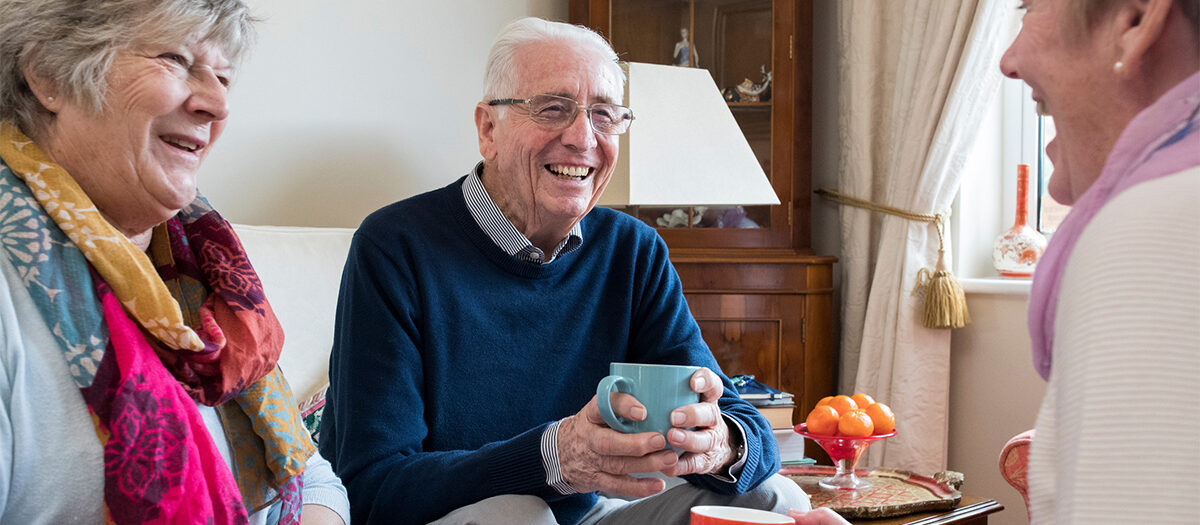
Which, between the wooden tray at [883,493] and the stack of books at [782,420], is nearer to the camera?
the wooden tray at [883,493]

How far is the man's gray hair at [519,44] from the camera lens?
5.12ft

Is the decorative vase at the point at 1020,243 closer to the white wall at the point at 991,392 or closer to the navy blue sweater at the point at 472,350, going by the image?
the white wall at the point at 991,392

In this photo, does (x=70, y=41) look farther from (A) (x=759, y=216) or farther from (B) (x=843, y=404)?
(A) (x=759, y=216)

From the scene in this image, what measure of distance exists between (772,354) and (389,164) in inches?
47.5

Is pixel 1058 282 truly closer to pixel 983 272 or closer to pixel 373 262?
pixel 373 262

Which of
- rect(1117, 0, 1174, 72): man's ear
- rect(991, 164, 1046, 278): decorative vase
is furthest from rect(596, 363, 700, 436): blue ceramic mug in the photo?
rect(991, 164, 1046, 278): decorative vase

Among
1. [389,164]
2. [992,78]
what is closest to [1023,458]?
[992,78]

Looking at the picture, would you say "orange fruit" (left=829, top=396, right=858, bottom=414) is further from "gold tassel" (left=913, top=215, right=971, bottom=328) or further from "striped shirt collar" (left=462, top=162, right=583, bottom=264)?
"gold tassel" (left=913, top=215, right=971, bottom=328)

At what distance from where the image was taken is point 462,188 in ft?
5.07

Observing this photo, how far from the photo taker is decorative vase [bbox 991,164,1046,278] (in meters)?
2.71

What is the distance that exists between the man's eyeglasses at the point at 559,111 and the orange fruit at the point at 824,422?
68 centimetres

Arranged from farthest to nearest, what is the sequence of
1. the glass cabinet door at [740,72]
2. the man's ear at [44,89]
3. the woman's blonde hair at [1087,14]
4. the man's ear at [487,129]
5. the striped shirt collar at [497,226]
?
the glass cabinet door at [740,72]
the man's ear at [487,129]
the striped shirt collar at [497,226]
the man's ear at [44,89]
the woman's blonde hair at [1087,14]

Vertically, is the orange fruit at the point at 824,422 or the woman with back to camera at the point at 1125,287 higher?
the woman with back to camera at the point at 1125,287

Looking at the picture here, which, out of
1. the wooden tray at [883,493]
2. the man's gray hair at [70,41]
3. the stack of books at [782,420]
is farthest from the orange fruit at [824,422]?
the man's gray hair at [70,41]
